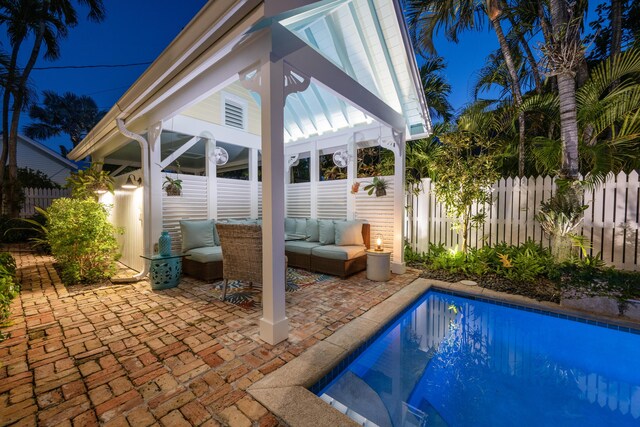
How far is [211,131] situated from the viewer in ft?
20.2

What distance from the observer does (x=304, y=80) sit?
2.98m

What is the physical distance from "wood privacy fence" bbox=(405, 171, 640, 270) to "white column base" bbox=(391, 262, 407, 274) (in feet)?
3.21

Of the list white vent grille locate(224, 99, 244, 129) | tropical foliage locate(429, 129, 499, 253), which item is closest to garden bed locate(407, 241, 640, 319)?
tropical foliage locate(429, 129, 499, 253)

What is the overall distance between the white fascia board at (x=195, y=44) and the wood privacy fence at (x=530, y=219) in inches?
196

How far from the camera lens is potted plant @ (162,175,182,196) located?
17.3ft

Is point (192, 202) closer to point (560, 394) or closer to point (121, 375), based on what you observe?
point (121, 375)

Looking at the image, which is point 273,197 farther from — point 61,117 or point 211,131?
point 61,117

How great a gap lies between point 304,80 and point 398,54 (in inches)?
96.8

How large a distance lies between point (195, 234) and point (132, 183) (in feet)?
6.09

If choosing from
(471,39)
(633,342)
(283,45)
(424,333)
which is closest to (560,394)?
(424,333)

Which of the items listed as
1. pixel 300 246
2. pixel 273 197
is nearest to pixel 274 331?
pixel 273 197

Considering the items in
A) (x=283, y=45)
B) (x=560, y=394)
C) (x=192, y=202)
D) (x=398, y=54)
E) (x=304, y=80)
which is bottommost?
(x=560, y=394)

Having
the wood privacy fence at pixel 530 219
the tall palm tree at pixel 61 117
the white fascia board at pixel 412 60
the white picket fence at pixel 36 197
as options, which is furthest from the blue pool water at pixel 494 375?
the tall palm tree at pixel 61 117

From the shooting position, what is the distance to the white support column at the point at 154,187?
4.82 m
